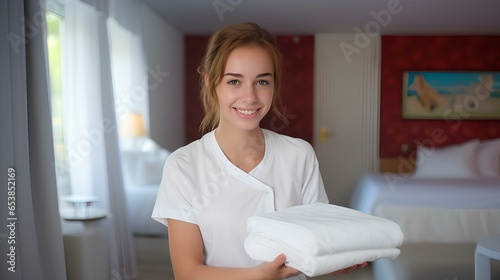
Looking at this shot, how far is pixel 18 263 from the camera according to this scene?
40.0 inches

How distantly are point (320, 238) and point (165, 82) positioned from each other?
1.66m

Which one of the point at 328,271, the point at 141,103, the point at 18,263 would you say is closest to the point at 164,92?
the point at 141,103

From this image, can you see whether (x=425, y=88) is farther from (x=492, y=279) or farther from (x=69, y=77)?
(x=69, y=77)

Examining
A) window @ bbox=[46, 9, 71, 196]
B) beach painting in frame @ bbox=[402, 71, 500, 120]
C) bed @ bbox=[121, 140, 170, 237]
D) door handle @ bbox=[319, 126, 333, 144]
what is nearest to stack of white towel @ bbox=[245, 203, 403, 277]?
window @ bbox=[46, 9, 71, 196]

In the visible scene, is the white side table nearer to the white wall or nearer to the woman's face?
the woman's face

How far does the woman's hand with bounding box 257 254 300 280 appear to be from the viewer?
584mm

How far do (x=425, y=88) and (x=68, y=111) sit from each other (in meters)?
1.72

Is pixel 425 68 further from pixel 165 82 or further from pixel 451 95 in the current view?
pixel 165 82

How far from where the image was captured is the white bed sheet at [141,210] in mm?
2033

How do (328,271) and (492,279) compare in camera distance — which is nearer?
(328,271)

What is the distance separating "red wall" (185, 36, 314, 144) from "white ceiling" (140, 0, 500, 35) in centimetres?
17

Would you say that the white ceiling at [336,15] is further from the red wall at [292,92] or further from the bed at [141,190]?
the bed at [141,190]

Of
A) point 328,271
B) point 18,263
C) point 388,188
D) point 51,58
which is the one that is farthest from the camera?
point 388,188

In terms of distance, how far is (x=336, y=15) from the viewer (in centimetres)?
182
